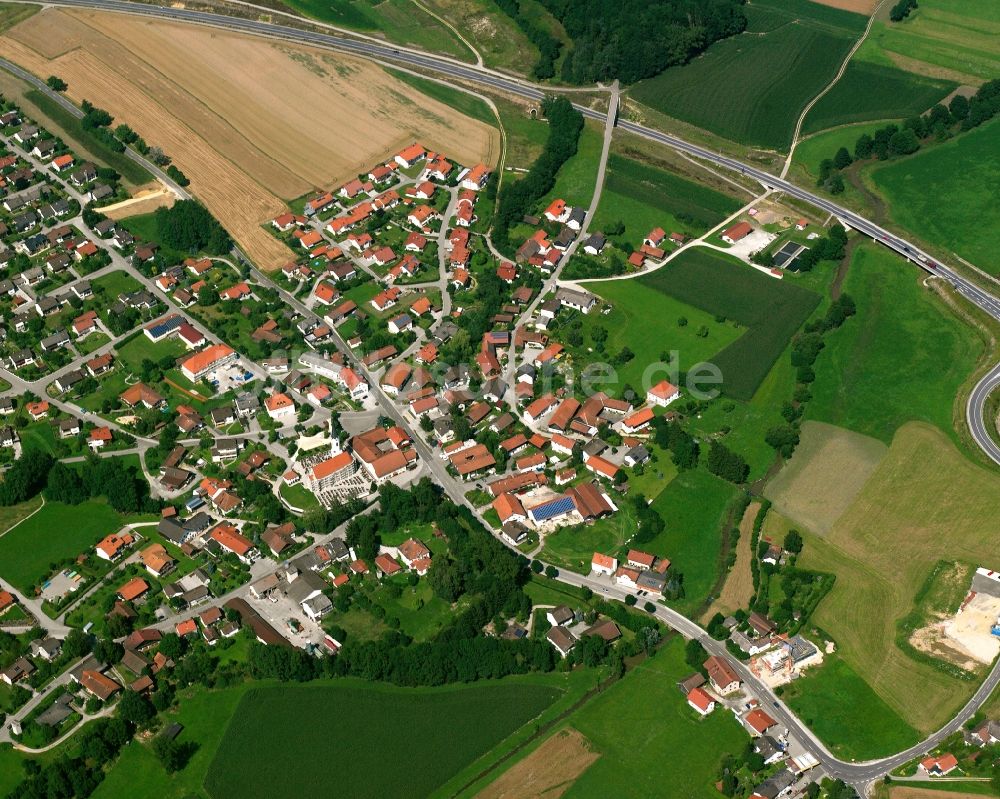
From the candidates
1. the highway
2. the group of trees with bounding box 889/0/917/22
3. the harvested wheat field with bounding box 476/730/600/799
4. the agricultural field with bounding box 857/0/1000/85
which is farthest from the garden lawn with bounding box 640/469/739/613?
the group of trees with bounding box 889/0/917/22

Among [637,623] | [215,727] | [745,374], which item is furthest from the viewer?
[745,374]

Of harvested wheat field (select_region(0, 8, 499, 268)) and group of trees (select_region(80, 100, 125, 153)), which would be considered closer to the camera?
harvested wheat field (select_region(0, 8, 499, 268))

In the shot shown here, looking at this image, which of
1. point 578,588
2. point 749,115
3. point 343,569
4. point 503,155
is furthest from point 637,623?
point 749,115

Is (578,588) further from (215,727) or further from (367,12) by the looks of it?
(367,12)

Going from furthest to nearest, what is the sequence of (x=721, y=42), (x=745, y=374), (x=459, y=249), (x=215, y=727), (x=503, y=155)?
1. (x=721, y=42)
2. (x=503, y=155)
3. (x=459, y=249)
4. (x=745, y=374)
5. (x=215, y=727)

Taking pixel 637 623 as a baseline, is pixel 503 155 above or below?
above

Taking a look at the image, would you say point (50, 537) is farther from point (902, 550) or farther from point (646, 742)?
point (902, 550)

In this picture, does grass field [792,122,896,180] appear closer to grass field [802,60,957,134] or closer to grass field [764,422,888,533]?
grass field [802,60,957,134]
